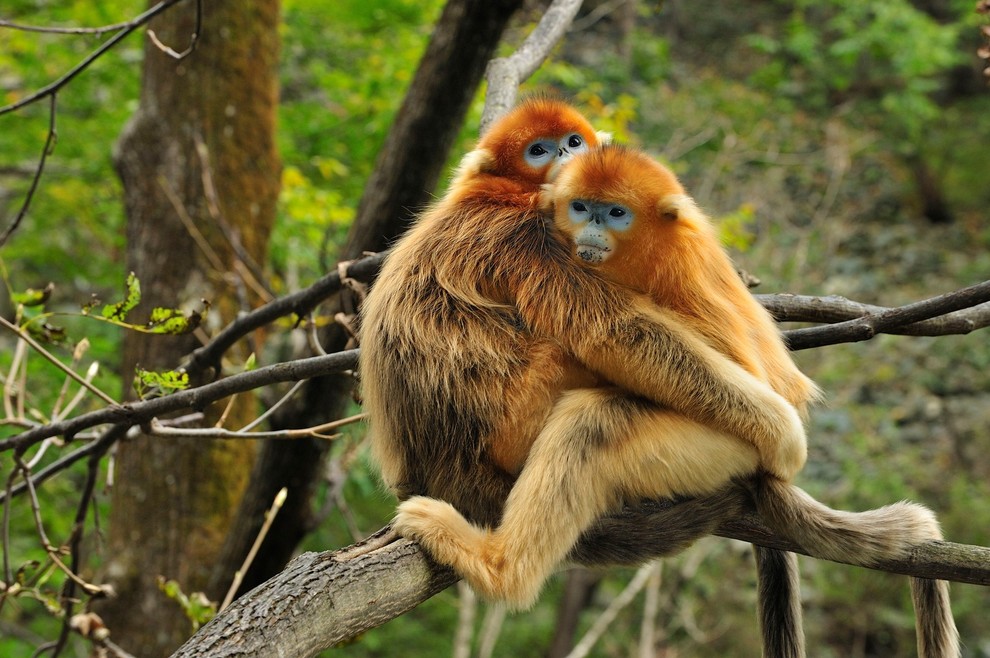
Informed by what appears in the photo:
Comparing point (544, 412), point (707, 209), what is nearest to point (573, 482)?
point (544, 412)

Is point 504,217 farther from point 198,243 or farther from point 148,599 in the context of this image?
point 148,599

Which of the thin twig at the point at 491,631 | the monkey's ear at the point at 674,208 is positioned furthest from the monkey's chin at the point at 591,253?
the thin twig at the point at 491,631

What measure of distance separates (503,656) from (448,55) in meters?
8.39

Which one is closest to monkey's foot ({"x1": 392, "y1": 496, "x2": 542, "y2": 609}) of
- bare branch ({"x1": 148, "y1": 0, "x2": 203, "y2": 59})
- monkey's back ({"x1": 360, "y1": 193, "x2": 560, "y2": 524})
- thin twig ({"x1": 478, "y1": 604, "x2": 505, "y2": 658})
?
monkey's back ({"x1": 360, "y1": 193, "x2": 560, "y2": 524})

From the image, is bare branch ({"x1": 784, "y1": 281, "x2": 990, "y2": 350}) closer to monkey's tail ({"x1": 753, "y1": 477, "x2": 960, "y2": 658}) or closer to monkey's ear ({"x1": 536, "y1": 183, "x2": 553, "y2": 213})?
monkey's tail ({"x1": 753, "y1": 477, "x2": 960, "y2": 658})

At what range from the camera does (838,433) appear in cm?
1258

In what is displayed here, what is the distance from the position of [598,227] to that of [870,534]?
3.64 ft

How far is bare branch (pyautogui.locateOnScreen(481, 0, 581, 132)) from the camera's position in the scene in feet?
12.3

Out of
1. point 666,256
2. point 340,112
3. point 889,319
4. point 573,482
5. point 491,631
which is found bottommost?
point 491,631

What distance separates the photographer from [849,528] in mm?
2438

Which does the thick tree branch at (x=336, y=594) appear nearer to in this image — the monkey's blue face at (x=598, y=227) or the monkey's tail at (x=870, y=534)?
the monkey's tail at (x=870, y=534)

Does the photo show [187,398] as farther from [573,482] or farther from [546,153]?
[546,153]

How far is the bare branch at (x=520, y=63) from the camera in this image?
3750 millimetres

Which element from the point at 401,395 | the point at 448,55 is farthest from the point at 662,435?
the point at 448,55
